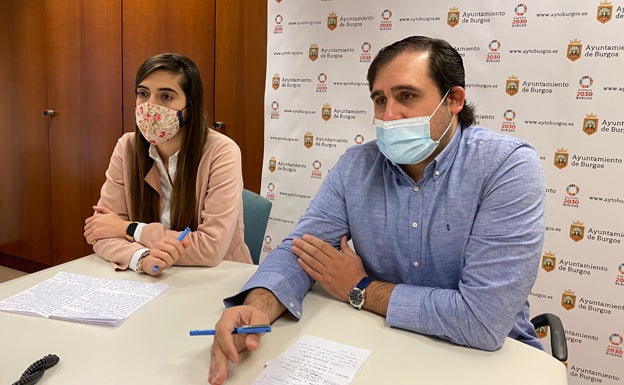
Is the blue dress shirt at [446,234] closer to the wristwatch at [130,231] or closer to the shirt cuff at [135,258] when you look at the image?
the shirt cuff at [135,258]

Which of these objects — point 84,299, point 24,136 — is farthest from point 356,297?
point 24,136

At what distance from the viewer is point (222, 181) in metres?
1.86

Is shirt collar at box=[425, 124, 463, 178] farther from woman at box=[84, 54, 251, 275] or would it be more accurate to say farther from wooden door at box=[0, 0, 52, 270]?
wooden door at box=[0, 0, 52, 270]

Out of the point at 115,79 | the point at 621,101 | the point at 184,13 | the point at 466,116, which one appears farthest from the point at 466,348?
the point at 115,79

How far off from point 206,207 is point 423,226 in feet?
2.92

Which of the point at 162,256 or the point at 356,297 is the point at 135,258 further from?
the point at 356,297

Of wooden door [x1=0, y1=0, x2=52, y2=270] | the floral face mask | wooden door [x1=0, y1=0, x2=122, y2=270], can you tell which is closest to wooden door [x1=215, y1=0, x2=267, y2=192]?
wooden door [x1=0, y1=0, x2=122, y2=270]

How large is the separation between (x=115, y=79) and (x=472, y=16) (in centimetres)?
286

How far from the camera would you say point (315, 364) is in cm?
98

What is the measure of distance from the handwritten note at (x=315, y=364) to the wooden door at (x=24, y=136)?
407cm

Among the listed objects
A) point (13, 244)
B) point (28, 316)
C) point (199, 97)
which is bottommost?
point (13, 244)

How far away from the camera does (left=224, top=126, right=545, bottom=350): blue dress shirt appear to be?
3.69ft

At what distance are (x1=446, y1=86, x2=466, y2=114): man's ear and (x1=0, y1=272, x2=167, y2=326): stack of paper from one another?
42.6 inches

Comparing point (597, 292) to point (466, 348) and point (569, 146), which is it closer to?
point (569, 146)
